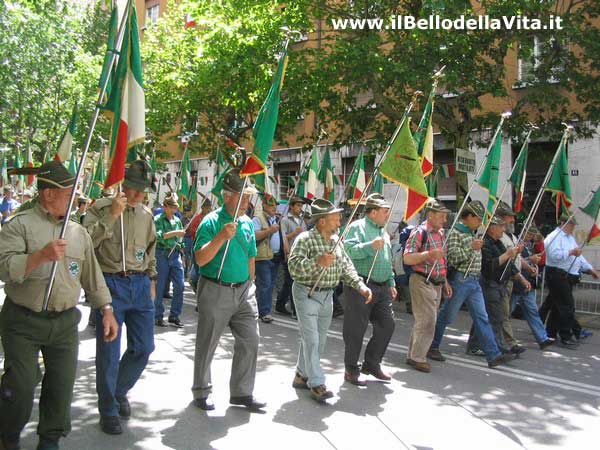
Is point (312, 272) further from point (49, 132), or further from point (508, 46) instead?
point (49, 132)

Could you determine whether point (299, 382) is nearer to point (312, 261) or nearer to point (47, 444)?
point (312, 261)

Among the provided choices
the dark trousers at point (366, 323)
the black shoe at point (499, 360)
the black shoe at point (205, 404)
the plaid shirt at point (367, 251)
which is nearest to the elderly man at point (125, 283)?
the black shoe at point (205, 404)

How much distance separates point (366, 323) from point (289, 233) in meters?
4.92

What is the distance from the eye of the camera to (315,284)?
6027 mm

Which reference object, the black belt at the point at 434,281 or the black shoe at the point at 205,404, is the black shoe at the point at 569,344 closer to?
the black belt at the point at 434,281

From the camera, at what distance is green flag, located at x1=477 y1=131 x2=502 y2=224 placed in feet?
28.5

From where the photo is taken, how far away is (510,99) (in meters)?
17.5

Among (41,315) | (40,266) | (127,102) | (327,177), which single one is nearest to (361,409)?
(41,315)

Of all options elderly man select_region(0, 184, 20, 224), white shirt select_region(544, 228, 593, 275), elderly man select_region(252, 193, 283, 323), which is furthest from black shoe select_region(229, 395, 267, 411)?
elderly man select_region(0, 184, 20, 224)

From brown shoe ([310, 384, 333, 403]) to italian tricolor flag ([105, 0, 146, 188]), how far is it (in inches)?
101

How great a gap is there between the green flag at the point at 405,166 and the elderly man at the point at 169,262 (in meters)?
3.56

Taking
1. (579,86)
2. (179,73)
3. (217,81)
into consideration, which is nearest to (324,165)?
(217,81)

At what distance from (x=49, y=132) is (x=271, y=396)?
21.8 m

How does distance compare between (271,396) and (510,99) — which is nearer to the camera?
(271,396)
